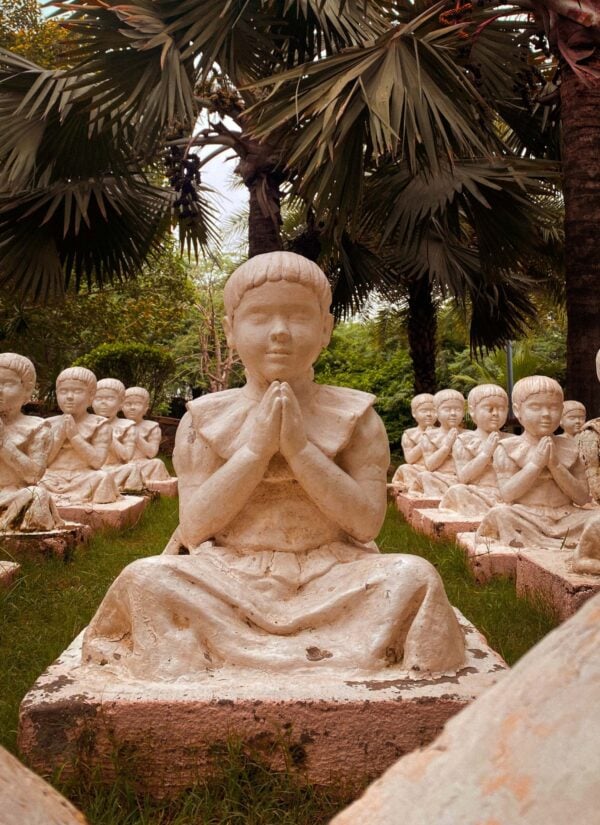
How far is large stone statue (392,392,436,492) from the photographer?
957 cm

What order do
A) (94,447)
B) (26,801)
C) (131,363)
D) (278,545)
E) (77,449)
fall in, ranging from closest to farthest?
1. (26,801)
2. (278,545)
3. (77,449)
4. (94,447)
5. (131,363)

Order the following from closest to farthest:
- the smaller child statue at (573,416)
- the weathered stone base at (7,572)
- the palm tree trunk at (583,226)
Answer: the weathered stone base at (7,572) < the palm tree trunk at (583,226) < the smaller child statue at (573,416)

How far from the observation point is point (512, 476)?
5.56m

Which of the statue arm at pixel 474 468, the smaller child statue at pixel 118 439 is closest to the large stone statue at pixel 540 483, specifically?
the statue arm at pixel 474 468

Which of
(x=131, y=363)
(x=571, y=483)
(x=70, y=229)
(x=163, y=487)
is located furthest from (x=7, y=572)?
(x=131, y=363)

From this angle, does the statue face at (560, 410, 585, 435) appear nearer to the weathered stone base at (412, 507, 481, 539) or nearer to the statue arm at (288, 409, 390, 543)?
the weathered stone base at (412, 507, 481, 539)

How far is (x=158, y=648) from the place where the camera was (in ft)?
8.75

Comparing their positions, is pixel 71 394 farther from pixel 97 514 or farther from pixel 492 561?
pixel 492 561

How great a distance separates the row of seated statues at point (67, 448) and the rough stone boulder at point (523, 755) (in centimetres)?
526

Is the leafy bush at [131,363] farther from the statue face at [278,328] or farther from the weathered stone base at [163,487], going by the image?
the statue face at [278,328]

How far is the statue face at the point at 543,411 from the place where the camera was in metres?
5.29

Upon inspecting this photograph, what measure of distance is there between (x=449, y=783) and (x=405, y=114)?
4928mm

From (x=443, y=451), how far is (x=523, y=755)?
8110mm

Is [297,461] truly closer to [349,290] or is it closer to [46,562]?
[46,562]
